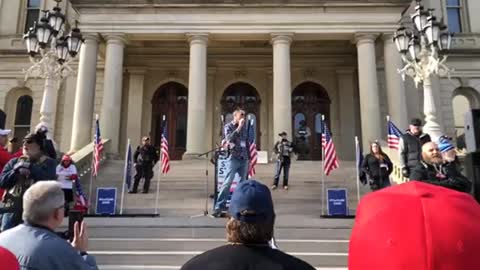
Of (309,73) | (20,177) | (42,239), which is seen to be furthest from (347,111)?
(42,239)

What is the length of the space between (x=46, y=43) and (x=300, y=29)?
39.3ft

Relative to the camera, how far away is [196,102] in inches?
835

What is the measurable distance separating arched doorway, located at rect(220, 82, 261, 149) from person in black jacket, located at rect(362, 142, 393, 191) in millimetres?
15017

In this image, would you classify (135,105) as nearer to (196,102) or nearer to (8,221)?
(196,102)

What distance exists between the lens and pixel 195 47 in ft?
72.7

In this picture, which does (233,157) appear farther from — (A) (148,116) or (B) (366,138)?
(A) (148,116)

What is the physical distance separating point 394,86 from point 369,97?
1.55m

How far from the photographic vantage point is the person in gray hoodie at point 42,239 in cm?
276

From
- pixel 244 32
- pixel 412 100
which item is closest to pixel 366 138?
pixel 412 100

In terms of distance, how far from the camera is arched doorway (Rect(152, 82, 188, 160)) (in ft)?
89.2

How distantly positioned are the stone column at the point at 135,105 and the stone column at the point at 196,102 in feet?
20.2

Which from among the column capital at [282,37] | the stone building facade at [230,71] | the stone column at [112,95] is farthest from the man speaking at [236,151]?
the column capital at [282,37]

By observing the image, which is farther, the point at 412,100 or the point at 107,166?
the point at 412,100

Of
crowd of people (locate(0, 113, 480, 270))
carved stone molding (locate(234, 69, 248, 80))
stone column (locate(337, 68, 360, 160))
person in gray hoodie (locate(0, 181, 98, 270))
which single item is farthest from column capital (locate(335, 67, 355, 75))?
person in gray hoodie (locate(0, 181, 98, 270))
